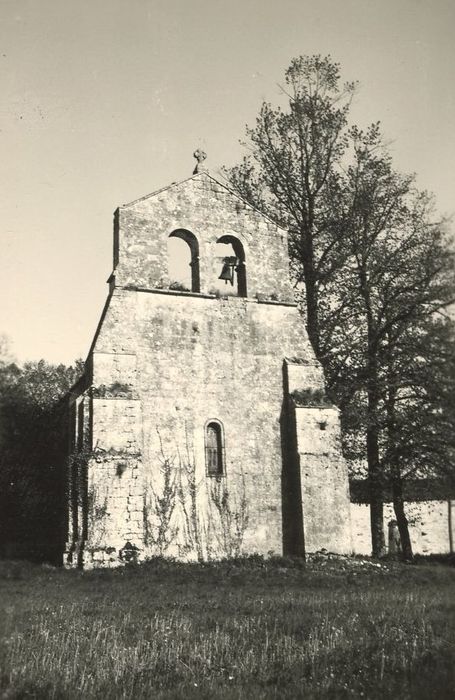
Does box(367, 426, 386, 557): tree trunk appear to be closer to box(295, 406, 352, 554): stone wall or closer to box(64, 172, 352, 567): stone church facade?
box(295, 406, 352, 554): stone wall

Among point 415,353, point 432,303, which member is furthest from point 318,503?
point 432,303

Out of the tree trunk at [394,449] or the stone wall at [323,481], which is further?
A: the tree trunk at [394,449]

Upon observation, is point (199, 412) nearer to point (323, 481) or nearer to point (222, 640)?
point (323, 481)

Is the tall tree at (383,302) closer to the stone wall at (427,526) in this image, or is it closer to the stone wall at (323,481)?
the stone wall at (323,481)

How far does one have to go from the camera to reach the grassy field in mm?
6395

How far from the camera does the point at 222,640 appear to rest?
7.85 metres

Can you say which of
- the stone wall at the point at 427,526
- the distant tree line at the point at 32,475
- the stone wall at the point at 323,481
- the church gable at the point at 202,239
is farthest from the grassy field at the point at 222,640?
the stone wall at the point at 427,526

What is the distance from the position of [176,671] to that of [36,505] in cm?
1481

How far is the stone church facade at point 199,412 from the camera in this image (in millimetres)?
A: 15719

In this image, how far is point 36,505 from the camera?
2058 centimetres

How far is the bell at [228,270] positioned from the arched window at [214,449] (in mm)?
4076

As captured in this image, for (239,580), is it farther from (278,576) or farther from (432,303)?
(432,303)

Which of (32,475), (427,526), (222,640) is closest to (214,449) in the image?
(32,475)

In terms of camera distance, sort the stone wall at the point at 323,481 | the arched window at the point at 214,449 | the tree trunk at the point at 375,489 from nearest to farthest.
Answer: the stone wall at the point at 323,481 < the arched window at the point at 214,449 < the tree trunk at the point at 375,489
